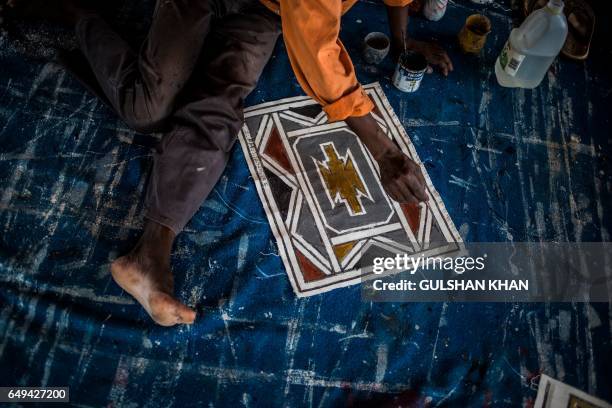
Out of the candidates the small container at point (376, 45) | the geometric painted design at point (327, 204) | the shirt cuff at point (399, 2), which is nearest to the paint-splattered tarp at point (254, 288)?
the geometric painted design at point (327, 204)

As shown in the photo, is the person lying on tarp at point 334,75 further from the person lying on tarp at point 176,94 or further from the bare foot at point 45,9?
the bare foot at point 45,9

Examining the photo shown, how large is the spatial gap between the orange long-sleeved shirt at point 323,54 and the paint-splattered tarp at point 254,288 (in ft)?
1.25

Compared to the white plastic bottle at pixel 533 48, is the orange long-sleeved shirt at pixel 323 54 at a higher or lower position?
higher

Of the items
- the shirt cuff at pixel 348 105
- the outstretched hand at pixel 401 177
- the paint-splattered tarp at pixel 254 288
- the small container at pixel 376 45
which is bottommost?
the paint-splattered tarp at pixel 254 288

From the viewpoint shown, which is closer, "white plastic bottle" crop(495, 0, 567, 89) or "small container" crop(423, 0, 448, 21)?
"white plastic bottle" crop(495, 0, 567, 89)

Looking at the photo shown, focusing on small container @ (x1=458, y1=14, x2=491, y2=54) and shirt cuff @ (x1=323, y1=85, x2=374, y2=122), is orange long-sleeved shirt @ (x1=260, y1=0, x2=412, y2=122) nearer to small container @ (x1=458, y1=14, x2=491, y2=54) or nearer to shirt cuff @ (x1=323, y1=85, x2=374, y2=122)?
shirt cuff @ (x1=323, y1=85, x2=374, y2=122)

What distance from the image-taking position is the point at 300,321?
3.43 feet

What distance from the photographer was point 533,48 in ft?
4.12

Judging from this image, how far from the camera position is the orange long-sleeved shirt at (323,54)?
2.44ft

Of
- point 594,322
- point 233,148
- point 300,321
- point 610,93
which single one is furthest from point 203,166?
point 610,93

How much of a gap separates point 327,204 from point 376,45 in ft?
1.76

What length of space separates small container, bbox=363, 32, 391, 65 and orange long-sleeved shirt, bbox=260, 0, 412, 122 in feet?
1.20

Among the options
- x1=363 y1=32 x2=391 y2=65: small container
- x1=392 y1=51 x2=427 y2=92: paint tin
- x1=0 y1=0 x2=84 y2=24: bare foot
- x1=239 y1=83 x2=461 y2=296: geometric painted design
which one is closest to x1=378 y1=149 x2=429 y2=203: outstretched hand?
x1=239 y1=83 x2=461 y2=296: geometric painted design

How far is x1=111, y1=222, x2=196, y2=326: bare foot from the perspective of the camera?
3.06ft
